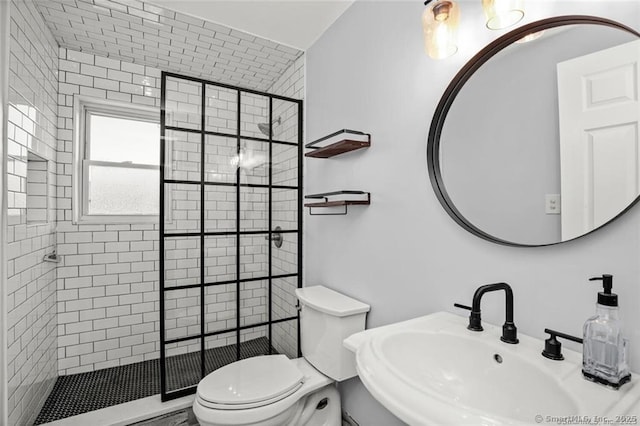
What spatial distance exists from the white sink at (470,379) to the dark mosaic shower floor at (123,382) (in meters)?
1.32

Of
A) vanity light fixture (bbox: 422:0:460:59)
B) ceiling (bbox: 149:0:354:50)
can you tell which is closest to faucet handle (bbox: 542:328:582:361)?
vanity light fixture (bbox: 422:0:460:59)

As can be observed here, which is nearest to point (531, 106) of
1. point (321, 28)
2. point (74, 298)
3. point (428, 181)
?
point (428, 181)

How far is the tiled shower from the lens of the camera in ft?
5.96

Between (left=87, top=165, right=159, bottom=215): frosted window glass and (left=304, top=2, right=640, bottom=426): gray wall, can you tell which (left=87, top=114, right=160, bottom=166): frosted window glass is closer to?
(left=87, top=165, right=159, bottom=215): frosted window glass

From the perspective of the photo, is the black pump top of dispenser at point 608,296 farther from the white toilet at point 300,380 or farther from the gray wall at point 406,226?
the white toilet at point 300,380

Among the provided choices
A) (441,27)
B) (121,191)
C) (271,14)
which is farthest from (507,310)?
(121,191)

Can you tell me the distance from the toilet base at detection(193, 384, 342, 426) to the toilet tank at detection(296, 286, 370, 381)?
18 centimetres

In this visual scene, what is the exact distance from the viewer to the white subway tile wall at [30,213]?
1.64 meters

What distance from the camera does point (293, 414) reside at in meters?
→ 1.61

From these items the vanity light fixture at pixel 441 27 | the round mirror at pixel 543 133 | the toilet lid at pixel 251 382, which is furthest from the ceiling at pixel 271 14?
the toilet lid at pixel 251 382

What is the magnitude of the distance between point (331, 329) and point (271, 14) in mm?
1904

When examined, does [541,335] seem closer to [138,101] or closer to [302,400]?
[302,400]

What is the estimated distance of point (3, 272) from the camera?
150 cm

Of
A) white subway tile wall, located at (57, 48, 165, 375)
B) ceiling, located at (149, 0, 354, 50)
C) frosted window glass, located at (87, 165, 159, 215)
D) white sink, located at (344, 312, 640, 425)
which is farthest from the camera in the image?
frosted window glass, located at (87, 165, 159, 215)
